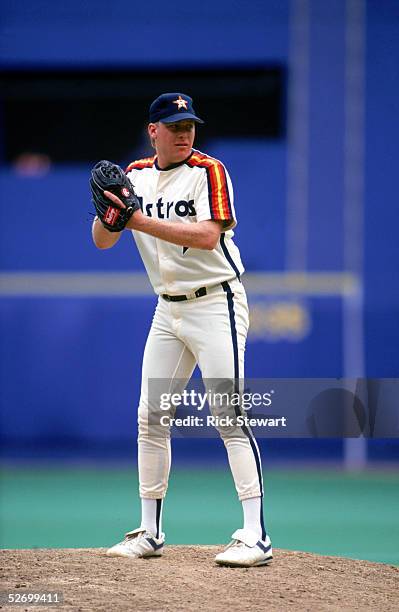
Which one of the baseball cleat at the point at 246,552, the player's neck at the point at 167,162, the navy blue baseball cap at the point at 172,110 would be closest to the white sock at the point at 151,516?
the baseball cleat at the point at 246,552

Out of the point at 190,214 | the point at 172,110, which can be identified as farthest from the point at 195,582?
the point at 172,110

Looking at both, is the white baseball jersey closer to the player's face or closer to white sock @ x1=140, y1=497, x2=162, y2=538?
the player's face

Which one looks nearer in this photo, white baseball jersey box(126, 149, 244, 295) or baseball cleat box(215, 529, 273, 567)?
baseball cleat box(215, 529, 273, 567)

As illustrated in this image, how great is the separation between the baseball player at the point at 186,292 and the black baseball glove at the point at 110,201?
0.07 feet

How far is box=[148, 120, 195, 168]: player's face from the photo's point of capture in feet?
16.9

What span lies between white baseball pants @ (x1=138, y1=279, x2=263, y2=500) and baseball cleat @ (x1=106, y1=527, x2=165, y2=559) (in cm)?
19

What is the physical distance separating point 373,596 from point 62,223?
7.91 meters

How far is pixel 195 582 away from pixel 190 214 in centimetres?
169

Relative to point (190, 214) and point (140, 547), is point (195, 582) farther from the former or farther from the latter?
point (190, 214)

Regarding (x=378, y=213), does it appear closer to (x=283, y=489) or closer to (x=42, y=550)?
(x=283, y=489)

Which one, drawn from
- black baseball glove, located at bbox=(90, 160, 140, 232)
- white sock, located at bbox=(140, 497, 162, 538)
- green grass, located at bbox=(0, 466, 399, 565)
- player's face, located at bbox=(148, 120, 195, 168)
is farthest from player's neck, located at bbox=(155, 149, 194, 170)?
green grass, located at bbox=(0, 466, 399, 565)

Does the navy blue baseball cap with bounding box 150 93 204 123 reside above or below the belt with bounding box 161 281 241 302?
above

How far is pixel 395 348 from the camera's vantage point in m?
11.4

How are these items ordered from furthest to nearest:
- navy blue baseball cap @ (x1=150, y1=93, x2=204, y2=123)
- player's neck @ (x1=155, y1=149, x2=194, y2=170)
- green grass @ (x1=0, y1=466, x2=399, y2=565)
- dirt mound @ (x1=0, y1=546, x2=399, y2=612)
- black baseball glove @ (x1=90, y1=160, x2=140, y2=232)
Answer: green grass @ (x1=0, y1=466, x2=399, y2=565) → player's neck @ (x1=155, y1=149, x2=194, y2=170) → navy blue baseball cap @ (x1=150, y1=93, x2=204, y2=123) → black baseball glove @ (x1=90, y1=160, x2=140, y2=232) → dirt mound @ (x1=0, y1=546, x2=399, y2=612)
